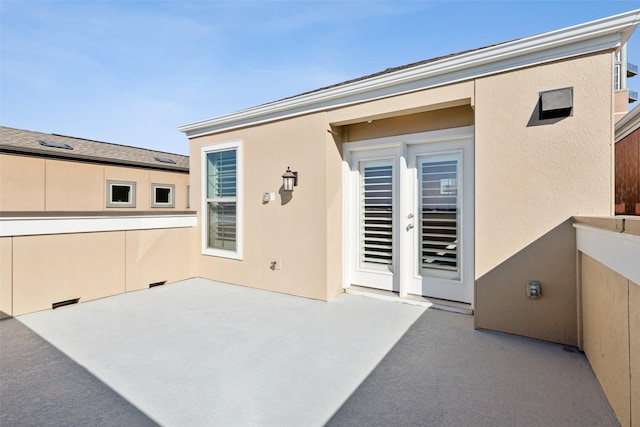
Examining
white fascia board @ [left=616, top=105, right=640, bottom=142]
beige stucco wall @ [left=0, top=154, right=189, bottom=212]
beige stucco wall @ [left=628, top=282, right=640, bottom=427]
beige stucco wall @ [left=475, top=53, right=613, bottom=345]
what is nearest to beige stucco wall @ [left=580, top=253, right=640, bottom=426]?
beige stucco wall @ [left=628, top=282, right=640, bottom=427]

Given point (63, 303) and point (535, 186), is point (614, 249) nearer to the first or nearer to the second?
point (535, 186)

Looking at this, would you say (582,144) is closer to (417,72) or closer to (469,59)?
(469,59)

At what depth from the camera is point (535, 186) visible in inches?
114

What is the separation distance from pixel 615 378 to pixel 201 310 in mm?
3833

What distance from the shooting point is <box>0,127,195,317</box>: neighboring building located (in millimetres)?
3652

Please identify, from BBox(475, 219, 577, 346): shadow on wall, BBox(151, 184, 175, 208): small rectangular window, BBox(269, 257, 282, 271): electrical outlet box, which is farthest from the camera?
BBox(151, 184, 175, 208): small rectangular window

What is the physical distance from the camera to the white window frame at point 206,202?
505 centimetres

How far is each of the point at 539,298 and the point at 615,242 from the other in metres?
1.41

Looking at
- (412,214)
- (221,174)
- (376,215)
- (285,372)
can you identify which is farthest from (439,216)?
(221,174)

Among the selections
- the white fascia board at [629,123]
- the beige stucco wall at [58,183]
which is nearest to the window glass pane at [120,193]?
the beige stucco wall at [58,183]

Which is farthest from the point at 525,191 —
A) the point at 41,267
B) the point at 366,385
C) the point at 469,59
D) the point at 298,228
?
the point at 41,267

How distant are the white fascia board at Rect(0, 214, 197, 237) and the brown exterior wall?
826 centimetres

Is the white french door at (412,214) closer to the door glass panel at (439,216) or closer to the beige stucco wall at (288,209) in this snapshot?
the door glass panel at (439,216)

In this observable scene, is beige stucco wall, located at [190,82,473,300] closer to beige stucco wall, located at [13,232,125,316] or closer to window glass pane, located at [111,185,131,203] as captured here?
beige stucco wall, located at [13,232,125,316]
